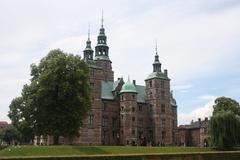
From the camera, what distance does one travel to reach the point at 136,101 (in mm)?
74812

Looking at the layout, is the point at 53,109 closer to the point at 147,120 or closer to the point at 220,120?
the point at 220,120

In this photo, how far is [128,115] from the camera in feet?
238

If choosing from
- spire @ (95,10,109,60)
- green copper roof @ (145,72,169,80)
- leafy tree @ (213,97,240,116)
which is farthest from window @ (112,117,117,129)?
leafy tree @ (213,97,240,116)

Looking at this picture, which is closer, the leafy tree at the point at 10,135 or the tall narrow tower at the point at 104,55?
the tall narrow tower at the point at 104,55

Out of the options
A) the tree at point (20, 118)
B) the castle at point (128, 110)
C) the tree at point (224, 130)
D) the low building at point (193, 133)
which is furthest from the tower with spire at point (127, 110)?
the low building at point (193, 133)

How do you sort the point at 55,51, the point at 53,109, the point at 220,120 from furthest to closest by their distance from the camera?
the point at 220,120 → the point at 55,51 → the point at 53,109

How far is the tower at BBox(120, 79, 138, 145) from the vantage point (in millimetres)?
72125

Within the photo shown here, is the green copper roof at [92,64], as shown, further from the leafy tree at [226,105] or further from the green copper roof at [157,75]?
the leafy tree at [226,105]

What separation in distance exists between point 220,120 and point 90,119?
918 inches

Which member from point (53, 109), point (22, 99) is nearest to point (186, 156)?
point (53, 109)

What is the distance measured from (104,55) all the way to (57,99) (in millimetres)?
39901

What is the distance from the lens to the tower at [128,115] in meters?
72.1

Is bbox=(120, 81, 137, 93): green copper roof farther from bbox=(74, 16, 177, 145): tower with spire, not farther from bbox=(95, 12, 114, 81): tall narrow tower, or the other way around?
bbox=(95, 12, 114, 81): tall narrow tower

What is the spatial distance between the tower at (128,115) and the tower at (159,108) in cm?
551
